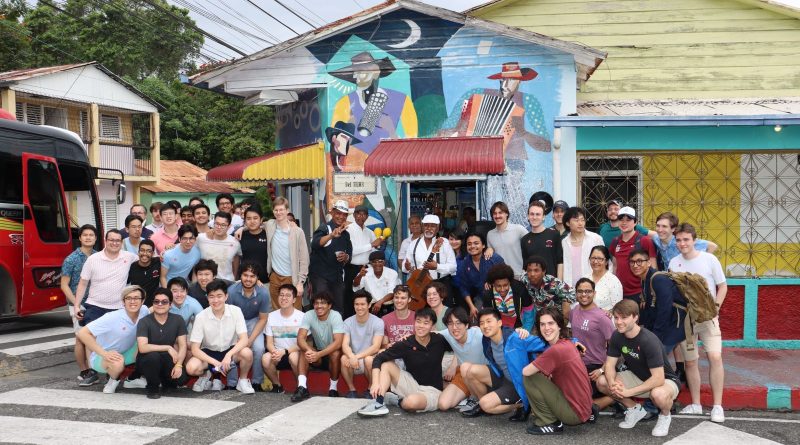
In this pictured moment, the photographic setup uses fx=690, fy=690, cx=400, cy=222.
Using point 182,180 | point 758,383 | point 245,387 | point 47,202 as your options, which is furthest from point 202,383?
point 182,180

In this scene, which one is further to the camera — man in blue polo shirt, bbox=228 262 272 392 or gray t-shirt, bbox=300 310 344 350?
man in blue polo shirt, bbox=228 262 272 392

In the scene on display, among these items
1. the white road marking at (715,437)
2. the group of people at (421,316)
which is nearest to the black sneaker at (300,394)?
the group of people at (421,316)

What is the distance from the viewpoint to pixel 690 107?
430 inches

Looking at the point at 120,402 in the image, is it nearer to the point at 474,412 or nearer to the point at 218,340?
the point at 218,340

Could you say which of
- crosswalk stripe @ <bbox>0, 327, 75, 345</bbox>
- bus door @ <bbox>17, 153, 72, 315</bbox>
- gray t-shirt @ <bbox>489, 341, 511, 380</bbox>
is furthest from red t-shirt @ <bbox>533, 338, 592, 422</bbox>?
bus door @ <bbox>17, 153, 72, 315</bbox>

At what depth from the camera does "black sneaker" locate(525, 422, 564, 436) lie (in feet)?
17.7

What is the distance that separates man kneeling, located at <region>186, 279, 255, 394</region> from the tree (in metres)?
24.3

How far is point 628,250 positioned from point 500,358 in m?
1.96

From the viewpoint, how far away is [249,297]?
716 cm

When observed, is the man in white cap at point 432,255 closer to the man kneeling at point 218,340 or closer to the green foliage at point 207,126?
the man kneeling at point 218,340

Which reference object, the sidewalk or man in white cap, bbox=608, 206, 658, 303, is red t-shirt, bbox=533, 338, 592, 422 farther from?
man in white cap, bbox=608, 206, 658, 303

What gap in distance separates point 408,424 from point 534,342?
123 cm

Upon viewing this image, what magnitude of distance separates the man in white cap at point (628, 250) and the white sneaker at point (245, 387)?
3798mm

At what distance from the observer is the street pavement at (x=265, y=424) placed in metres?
5.23
